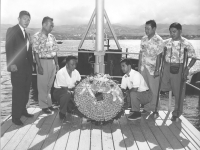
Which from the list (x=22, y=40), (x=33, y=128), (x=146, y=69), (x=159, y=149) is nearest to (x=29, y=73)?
(x=22, y=40)

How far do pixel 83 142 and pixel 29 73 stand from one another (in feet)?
4.04

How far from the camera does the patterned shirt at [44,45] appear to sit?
3.61 m

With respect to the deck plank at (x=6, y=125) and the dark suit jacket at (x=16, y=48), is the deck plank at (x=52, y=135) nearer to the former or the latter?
the deck plank at (x=6, y=125)

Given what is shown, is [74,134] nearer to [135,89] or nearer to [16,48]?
[135,89]

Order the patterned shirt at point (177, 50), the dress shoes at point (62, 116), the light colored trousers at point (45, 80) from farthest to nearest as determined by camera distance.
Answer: the light colored trousers at point (45, 80) → the dress shoes at point (62, 116) → the patterned shirt at point (177, 50)

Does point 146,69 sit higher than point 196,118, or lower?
higher

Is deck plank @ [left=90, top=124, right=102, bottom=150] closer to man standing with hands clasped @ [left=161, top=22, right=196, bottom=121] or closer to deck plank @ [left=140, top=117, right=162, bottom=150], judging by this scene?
deck plank @ [left=140, top=117, right=162, bottom=150]

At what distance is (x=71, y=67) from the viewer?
11.7 feet

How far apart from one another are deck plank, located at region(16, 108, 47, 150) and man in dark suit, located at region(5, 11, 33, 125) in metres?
0.21

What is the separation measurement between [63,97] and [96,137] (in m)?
0.82

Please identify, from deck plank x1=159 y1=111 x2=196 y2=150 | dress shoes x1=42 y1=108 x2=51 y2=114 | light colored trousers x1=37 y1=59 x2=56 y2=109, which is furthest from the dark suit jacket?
deck plank x1=159 y1=111 x2=196 y2=150

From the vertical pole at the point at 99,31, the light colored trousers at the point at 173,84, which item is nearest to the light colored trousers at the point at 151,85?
the light colored trousers at the point at 173,84

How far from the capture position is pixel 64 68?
11.9 ft

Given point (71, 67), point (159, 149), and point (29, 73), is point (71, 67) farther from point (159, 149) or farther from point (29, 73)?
point (159, 149)
